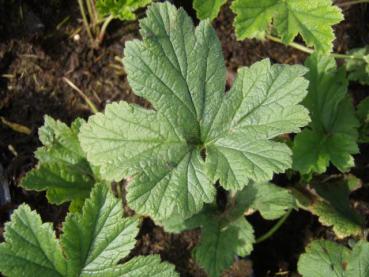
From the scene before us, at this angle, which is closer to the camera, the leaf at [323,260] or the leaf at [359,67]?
the leaf at [323,260]

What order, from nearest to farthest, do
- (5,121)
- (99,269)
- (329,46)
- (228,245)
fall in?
1. (99,269)
2. (329,46)
3. (228,245)
4. (5,121)

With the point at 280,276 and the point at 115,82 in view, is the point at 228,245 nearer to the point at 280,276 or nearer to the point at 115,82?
the point at 280,276

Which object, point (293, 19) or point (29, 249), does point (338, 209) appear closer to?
point (293, 19)

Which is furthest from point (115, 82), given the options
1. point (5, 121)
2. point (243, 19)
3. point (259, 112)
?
point (259, 112)

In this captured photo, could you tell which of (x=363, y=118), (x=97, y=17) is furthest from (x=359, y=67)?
(x=97, y=17)

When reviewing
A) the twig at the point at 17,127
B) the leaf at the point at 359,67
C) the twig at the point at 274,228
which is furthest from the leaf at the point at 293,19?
the twig at the point at 17,127

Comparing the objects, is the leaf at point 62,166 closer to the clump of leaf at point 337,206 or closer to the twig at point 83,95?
the twig at point 83,95
